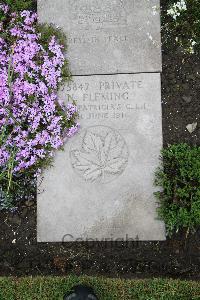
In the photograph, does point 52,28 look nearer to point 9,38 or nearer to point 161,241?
point 9,38

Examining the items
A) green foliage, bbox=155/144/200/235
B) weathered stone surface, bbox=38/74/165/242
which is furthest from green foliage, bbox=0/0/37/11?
green foliage, bbox=155/144/200/235

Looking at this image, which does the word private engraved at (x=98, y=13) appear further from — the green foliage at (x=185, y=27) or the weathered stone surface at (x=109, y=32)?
the green foliage at (x=185, y=27)

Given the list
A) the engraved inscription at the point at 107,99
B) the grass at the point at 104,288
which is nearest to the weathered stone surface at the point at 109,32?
the engraved inscription at the point at 107,99

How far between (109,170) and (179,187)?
0.65m

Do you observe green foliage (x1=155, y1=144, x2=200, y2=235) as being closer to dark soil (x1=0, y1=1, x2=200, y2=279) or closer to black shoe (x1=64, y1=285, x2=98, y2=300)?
dark soil (x1=0, y1=1, x2=200, y2=279)

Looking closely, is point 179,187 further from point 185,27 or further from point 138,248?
point 185,27

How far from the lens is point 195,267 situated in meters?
4.12

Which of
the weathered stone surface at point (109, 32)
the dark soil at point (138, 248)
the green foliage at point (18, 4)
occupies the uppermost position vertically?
the green foliage at point (18, 4)

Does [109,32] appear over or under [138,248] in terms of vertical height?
over

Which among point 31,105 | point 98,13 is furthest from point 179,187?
point 98,13

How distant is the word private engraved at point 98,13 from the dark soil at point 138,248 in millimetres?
565

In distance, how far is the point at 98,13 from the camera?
425cm

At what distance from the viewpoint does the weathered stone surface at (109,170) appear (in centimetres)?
410

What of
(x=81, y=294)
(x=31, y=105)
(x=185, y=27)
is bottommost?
(x=81, y=294)
